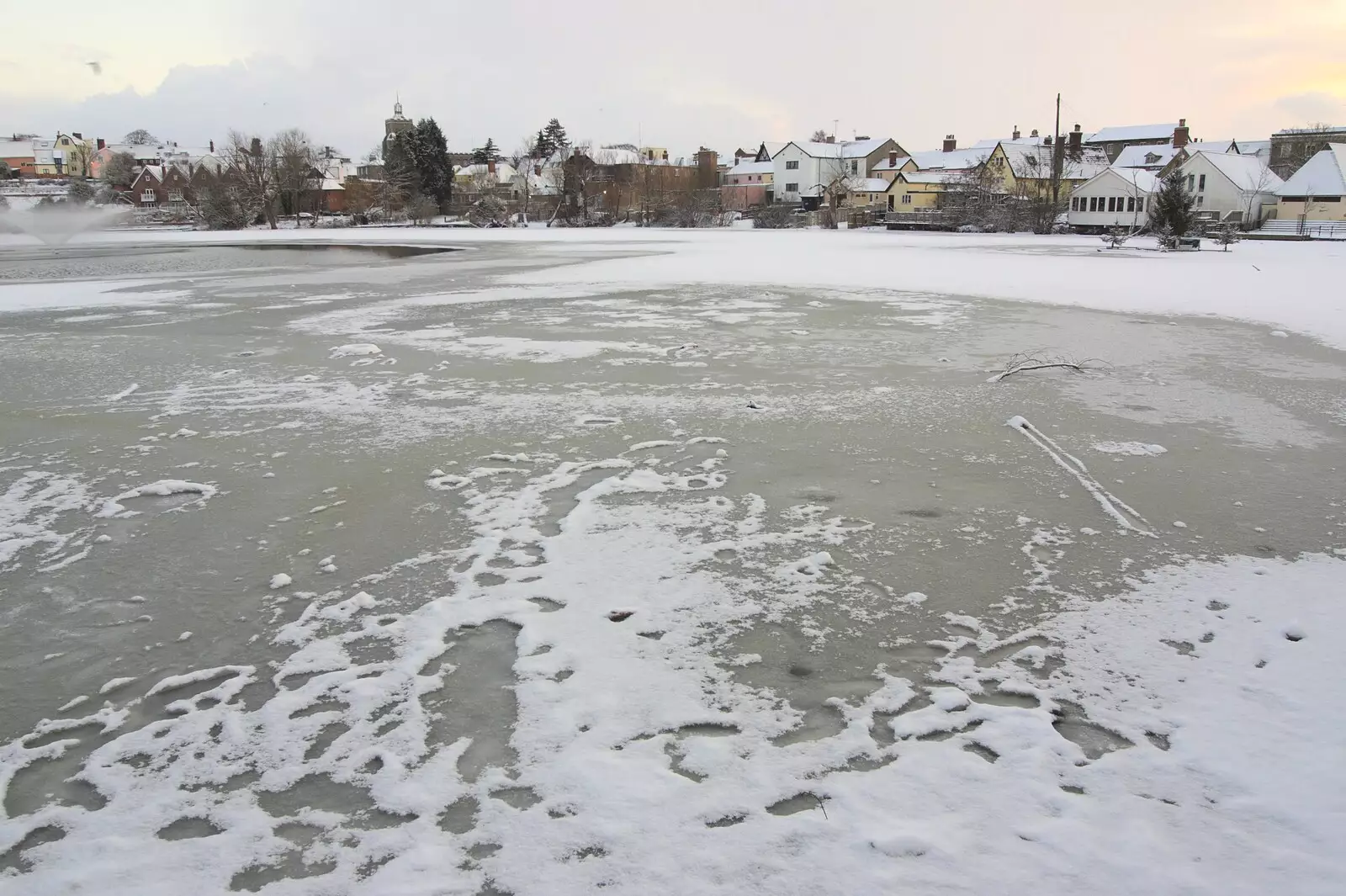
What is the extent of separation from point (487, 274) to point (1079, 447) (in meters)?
20.8

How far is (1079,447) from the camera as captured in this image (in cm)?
762

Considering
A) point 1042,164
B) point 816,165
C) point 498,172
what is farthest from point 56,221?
point 498,172

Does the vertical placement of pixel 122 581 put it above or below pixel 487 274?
below

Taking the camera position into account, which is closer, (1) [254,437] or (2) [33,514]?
(2) [33,514]

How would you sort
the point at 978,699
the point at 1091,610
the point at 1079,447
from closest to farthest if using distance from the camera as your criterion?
1. the point at 978,699
2. the point at 1091,610
3. the point at 1079,447

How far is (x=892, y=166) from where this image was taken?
89.1 meters

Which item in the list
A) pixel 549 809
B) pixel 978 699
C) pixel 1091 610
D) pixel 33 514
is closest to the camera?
pixel 549 809

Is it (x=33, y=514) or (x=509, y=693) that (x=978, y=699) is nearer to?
(x=509, y=693)

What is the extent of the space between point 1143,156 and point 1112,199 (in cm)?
2803

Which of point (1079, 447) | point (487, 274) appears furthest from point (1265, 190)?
point (1079, 447)

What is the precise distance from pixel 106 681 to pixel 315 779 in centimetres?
147

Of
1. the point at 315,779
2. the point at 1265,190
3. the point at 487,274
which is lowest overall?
the point at 315,779

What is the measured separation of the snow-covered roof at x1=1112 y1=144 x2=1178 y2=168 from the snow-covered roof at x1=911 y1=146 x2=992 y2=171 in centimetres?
1198

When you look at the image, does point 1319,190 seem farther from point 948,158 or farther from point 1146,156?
point 948,158
